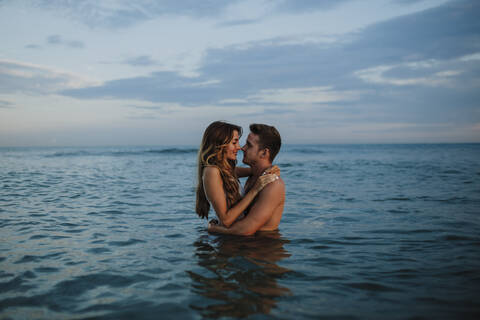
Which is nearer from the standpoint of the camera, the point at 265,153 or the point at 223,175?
the point at 223,175

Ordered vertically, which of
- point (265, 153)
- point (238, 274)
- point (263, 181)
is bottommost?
point (238, 274)

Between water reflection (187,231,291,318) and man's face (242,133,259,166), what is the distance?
1.30 meters

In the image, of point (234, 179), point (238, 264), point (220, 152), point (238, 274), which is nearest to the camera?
point (238, 274)

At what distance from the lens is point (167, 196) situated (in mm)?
10383

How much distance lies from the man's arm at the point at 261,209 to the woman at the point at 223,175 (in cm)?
11

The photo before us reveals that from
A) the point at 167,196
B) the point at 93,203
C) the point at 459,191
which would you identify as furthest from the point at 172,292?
the point at 459,191

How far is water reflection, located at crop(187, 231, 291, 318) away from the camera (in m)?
3.08

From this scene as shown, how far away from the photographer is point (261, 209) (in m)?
4.95

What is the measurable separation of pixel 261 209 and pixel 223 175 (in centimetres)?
78

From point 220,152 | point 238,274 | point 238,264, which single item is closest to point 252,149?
point 220,152

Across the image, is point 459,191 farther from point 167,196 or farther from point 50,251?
point 50,251

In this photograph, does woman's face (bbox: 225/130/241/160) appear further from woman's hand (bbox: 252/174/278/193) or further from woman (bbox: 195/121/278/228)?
woman's hand (bbox: 252/174/278/193)

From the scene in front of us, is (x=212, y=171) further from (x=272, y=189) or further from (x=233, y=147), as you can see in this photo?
(x=272, y=189)

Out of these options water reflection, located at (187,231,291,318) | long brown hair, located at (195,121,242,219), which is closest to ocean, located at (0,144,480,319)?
water reflection, located at (187,231,291,318)
